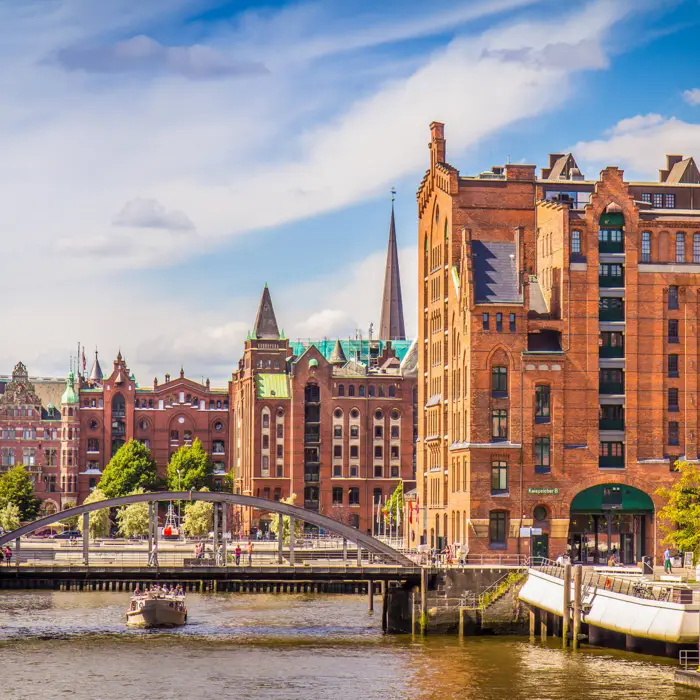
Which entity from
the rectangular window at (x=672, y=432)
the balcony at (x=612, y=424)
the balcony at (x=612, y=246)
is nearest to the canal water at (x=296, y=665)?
the balcony at (x=612, y=424)

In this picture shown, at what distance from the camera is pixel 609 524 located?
354 feet

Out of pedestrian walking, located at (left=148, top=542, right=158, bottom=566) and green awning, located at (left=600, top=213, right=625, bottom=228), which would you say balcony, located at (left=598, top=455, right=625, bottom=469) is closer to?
green awning, located at (left=600, top=213, right=625, bottom=228)

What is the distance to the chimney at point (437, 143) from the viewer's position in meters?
120

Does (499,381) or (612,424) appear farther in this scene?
(612,424)

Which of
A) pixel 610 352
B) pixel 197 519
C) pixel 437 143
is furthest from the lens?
pixel 197 519

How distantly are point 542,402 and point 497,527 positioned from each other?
Result: 28.8 ft

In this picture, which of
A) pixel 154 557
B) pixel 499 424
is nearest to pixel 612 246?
pixel 499 424

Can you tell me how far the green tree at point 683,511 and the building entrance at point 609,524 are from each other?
1872 millimetres

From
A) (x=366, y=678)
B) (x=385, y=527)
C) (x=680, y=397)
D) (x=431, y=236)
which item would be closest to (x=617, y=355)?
(x=680, y=397)

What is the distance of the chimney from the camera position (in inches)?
4734

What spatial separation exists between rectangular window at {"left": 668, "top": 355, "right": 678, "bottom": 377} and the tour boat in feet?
119

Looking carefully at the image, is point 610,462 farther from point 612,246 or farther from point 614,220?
point 614,220

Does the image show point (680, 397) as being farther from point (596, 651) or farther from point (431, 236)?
point (596, 651)

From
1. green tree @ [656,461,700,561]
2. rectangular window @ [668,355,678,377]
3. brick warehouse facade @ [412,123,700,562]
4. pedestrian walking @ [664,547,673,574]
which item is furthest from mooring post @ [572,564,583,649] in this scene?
rectangular window @ [668,355,678,377]
